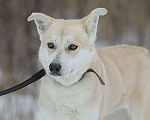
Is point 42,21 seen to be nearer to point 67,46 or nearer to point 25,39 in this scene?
point 67,46

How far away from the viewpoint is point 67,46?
2.55m

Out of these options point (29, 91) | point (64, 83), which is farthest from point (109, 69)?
point (29, 91)

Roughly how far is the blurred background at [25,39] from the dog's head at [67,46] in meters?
2.74

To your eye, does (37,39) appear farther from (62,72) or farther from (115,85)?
(62,72)

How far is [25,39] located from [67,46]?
10.1 feet

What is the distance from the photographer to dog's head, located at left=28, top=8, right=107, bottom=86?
2.48m

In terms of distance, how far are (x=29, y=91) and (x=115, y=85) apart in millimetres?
2615

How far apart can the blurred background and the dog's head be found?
8.98 feet

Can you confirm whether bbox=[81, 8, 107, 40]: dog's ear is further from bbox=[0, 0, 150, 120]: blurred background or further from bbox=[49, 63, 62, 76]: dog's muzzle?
bbox=[0, 0, 150, 120]: blurred background

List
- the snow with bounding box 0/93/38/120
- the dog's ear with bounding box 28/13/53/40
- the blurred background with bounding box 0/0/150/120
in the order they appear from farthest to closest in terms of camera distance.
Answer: the blurred background with bounding box 0/0/150/120 → the snow with bounding box 0/93/38/120 → the dog's ear with bounding box 28/13/53/40

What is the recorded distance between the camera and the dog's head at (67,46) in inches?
97.7

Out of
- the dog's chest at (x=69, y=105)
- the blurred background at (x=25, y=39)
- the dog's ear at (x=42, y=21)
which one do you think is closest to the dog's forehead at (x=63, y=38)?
the dog's ear at (x=42, y=21)

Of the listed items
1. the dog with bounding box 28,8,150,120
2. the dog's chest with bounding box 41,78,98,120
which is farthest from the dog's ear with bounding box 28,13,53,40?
the dog's chest with bounding box 41,78,98,120

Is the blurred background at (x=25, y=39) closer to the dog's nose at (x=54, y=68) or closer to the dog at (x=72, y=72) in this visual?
the dog at (x=72, y=72)
